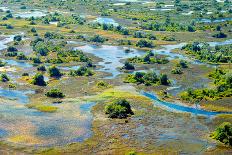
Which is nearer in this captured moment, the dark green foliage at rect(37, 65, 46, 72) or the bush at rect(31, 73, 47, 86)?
the bush at rect(31, 73, 47, 86)

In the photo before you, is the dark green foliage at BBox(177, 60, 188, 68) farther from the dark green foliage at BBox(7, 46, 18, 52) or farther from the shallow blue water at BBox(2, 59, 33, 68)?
the dark green foliage at BBox(7, 46, 18, 52)

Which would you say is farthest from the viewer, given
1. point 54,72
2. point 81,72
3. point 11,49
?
point 11,49

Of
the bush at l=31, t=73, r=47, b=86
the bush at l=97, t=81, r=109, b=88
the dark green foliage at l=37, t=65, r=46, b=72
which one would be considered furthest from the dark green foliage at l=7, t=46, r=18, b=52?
the bush at l=97, t=81, r=109, b=88

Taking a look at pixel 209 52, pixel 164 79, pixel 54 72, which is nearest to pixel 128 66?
pixel 164 79

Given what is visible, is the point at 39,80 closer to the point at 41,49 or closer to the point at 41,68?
the point at 41,68

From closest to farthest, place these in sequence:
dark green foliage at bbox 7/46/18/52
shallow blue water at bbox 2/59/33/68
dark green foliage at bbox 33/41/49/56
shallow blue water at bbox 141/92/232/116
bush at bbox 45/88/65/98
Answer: shallow blue water at bbox 141/92/232/116 < bush at bbox 45/88/65/98 < shallow blue water at bbox 2/59/33/68 < dark green foliage at bbox 33/41/49/56 < dark green foliage at bbox 7/46/18/52

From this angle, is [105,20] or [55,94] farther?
[105,20]
